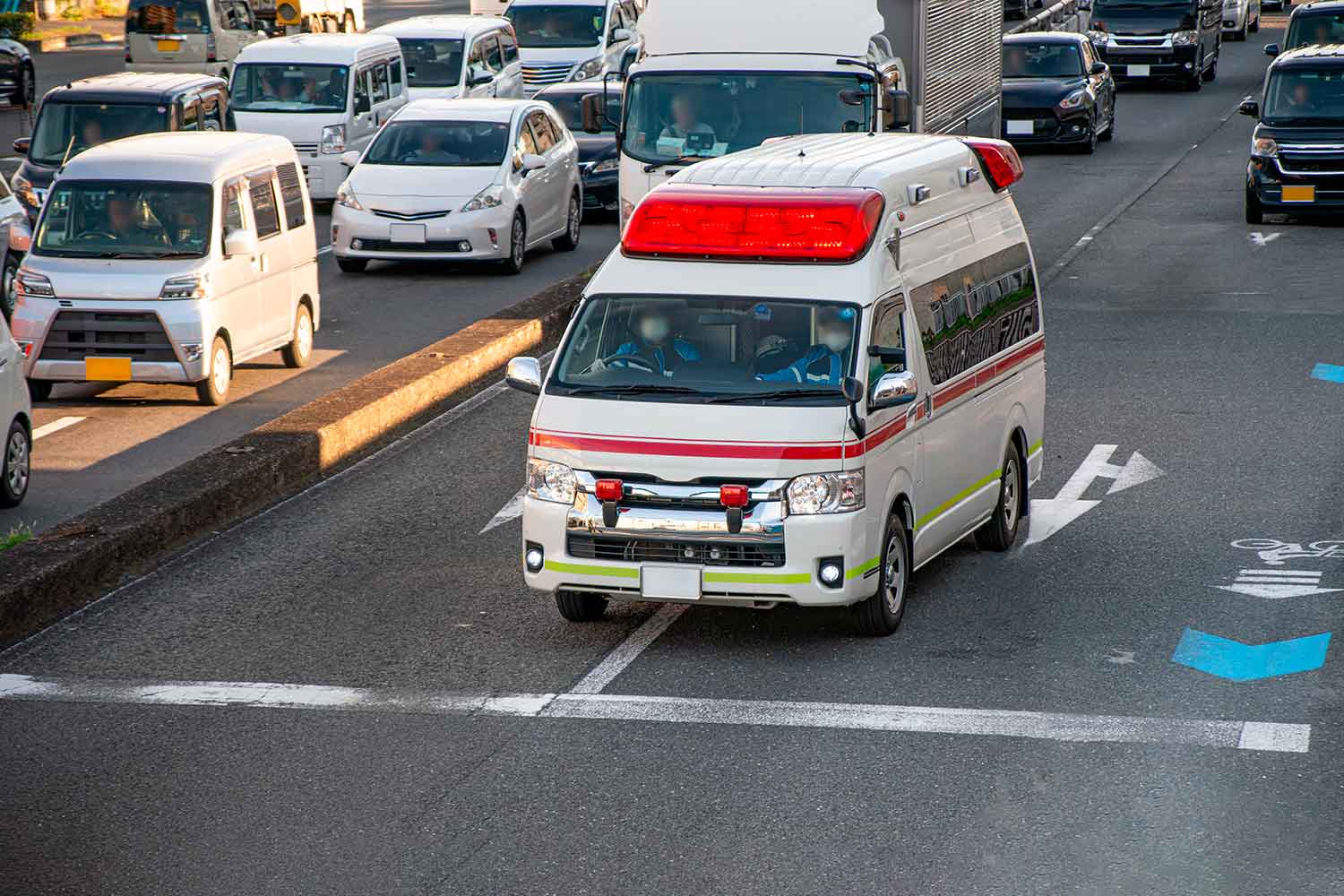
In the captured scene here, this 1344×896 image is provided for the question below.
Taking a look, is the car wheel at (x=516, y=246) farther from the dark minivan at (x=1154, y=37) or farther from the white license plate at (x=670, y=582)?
the dark minivan at (x=1154, y=37)

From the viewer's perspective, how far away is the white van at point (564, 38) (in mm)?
39062

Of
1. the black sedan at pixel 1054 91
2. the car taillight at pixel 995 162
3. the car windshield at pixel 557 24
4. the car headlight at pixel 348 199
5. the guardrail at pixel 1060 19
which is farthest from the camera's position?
the guardrail at pixel 1060 19

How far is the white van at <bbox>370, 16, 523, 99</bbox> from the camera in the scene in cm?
3353

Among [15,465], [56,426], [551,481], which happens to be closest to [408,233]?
[56,426]

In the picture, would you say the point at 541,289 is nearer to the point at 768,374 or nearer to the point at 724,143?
the point at 724,143

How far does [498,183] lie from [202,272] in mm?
7273

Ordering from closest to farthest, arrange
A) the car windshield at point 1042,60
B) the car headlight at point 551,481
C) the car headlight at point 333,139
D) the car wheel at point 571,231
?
the car headlight at point 551,481 < the car wheel at point 571,231 < the car headlight at point 333,139 < the car windshield at point 1042,60

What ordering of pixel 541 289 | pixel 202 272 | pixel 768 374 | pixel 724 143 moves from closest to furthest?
1. pixel 768 374
2. pixel 202 272
3. pixel 724 143
4. pixel 541 289

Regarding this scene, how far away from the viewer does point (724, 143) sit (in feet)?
64.0

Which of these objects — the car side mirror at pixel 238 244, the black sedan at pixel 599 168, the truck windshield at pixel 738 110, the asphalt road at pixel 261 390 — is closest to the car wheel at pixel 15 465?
the asphalt road at pixel 261 390

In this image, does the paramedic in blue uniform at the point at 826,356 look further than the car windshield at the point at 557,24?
No

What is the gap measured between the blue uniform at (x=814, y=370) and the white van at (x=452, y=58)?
2362 cm

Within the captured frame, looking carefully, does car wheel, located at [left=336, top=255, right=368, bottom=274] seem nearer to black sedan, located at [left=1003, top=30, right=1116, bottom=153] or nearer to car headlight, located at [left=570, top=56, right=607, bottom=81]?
black sedan, located at [left=1003, top=30, right=1116, bottom=153]

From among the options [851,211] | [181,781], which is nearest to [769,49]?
[851,211]
